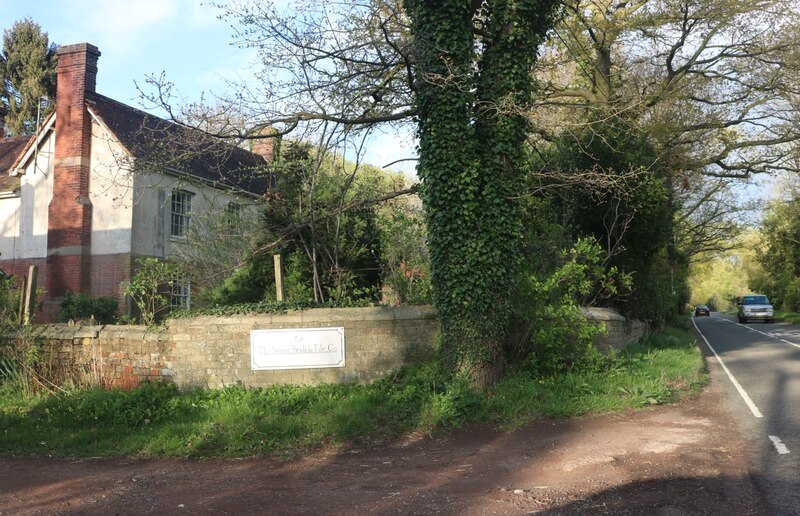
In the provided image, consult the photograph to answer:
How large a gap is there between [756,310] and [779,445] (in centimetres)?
4055

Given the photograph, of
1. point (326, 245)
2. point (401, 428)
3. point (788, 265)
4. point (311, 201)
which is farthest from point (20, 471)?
point (788, 265)

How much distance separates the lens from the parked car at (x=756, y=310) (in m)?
43.2

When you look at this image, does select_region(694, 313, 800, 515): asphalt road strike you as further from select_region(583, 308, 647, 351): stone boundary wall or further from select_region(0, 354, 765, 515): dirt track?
select_region(583, 308, 647, 351): stone boundary wall

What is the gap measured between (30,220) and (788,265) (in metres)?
45.4

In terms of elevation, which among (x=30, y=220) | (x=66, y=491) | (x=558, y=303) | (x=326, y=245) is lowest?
(x=66, y=491)

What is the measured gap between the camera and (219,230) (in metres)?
15.0

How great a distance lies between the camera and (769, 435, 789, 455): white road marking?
24.2 feet

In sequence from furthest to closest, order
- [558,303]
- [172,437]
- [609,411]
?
[558,303], [609,411], [172,437]

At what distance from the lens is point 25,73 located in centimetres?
3903

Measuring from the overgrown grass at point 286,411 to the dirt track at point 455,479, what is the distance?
1.37 feet

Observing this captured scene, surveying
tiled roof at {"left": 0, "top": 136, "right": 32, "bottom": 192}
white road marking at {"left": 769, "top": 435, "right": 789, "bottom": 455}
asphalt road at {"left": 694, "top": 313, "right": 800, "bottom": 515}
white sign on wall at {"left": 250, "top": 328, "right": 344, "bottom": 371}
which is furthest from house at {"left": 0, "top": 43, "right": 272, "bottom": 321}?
white road marking at {"left": 769, "top": 435, "right": 789, "bottom": 455}

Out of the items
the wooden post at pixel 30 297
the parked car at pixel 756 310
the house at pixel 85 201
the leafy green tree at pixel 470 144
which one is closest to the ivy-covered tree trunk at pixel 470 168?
the leafy green tree at pixel 470 144

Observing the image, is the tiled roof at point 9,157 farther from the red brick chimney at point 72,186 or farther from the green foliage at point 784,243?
the green foliage at point 784,243

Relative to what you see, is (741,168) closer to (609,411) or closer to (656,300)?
(656,300)
